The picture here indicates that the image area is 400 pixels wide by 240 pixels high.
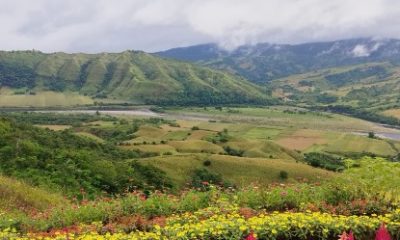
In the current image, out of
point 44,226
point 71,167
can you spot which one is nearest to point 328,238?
point 44,226

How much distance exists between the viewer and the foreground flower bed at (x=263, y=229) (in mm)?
14633

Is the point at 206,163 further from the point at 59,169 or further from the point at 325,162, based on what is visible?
the point at 59,169

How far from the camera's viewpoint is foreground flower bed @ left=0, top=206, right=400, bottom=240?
14633 mm

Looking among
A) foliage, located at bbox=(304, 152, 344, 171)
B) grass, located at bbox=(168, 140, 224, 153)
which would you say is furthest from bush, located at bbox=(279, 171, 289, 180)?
grass, located at bbox=(168, 140, 224, 153)

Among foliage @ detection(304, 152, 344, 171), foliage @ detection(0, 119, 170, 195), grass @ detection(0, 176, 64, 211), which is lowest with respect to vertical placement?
foliage @ detection(304, 152, 344, 171)

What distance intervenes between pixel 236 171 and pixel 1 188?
90155 millimetres

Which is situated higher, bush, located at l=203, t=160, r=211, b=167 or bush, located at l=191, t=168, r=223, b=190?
bush, located at l=203, t=160, r=211, b=167

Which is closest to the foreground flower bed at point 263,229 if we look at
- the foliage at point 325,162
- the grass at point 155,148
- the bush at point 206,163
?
the foliage at point 325,162

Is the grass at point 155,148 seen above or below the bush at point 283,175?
above

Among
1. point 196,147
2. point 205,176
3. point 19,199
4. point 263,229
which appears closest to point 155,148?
point 196,147

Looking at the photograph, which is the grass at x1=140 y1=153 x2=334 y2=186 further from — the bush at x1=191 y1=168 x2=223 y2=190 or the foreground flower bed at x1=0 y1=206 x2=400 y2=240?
the foreground flower bed at x1=0 y1=206 x2=400 y2=240

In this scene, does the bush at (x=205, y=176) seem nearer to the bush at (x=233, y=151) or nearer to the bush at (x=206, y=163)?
the bush at (x=206, y=163)

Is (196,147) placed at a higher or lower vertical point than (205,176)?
higher

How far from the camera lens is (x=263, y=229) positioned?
14.9 meters
